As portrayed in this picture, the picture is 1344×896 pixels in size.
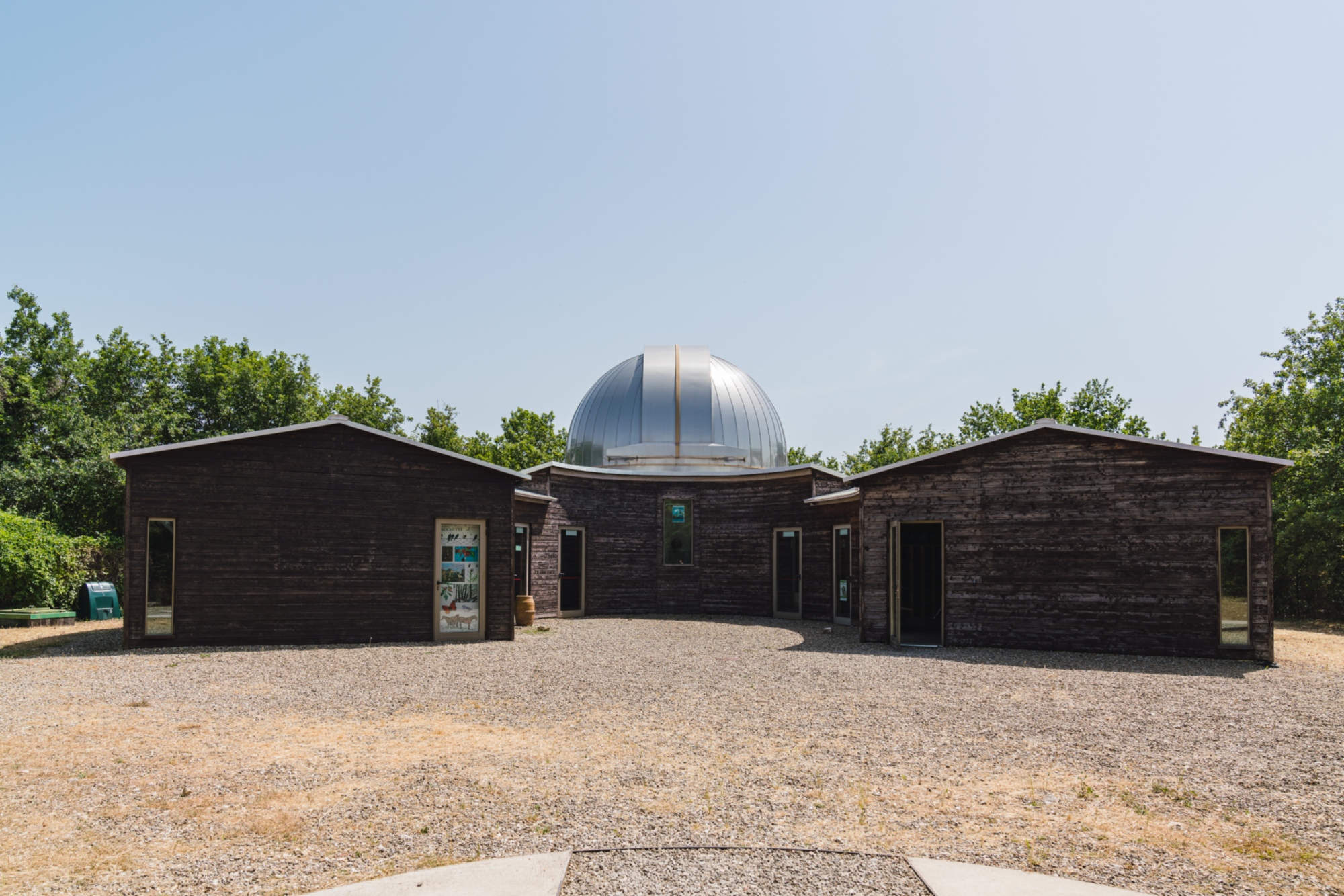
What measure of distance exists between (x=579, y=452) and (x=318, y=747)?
727 inches

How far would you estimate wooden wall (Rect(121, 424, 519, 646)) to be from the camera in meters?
14.0

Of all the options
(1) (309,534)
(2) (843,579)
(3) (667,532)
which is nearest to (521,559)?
(3) (667,532)

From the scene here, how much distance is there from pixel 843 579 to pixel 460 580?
27.4 ft

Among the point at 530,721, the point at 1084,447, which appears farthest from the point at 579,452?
the point at 530,721

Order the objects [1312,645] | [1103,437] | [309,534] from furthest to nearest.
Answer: [1312,645], [309,534], [1103,437]

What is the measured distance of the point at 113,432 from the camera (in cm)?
2598

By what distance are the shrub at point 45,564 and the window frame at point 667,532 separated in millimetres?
12848

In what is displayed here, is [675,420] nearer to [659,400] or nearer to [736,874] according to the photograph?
[659,400]

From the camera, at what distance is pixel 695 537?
71.4 ft

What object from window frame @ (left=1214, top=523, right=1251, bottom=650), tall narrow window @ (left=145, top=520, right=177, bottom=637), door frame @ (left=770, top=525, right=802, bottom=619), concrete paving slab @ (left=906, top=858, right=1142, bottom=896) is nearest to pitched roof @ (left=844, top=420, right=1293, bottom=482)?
window frame @ (left=1214, top=523, right=1251, bottom=650)

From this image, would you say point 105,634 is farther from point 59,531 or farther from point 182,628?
point 59,531

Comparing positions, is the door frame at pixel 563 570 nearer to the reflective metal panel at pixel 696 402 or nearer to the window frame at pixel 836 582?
the reflective metal panel at pixel 696 402

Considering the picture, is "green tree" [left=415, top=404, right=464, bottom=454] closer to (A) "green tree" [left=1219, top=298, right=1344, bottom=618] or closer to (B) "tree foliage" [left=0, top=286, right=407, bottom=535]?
(B) "tree foliage" [left=0, top=286, right=407, bottom=535]

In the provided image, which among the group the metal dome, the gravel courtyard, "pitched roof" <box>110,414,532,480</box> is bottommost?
the gravel courtyard
